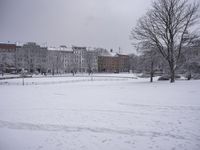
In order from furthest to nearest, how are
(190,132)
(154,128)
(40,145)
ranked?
1. (154,128)
2. (190,132)
3. (40,145)

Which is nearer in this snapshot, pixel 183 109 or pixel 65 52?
pixel 183 109

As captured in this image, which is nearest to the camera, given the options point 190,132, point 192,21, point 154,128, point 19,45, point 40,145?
point 40,145

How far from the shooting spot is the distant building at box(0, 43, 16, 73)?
10868 centimetres

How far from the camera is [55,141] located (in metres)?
7.95

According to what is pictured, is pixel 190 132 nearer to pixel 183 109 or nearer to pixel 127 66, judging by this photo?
pixel 183 109

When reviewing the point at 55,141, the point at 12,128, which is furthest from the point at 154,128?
the point at 12,128

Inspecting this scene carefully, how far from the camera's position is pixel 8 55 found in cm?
11712

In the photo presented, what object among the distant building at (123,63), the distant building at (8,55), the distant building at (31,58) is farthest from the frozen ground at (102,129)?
the distant building at (123,63)

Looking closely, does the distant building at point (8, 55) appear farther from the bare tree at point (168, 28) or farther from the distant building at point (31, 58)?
the bare tree at point (168, 28)

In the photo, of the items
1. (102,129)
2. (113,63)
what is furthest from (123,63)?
(102,129)

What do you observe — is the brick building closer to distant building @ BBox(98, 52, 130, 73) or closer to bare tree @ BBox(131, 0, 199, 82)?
distant building @ BBox(98, 52, 130, 73)

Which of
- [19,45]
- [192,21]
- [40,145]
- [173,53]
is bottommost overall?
[40,145]

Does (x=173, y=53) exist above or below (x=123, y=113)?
above

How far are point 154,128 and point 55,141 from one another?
451 cm
